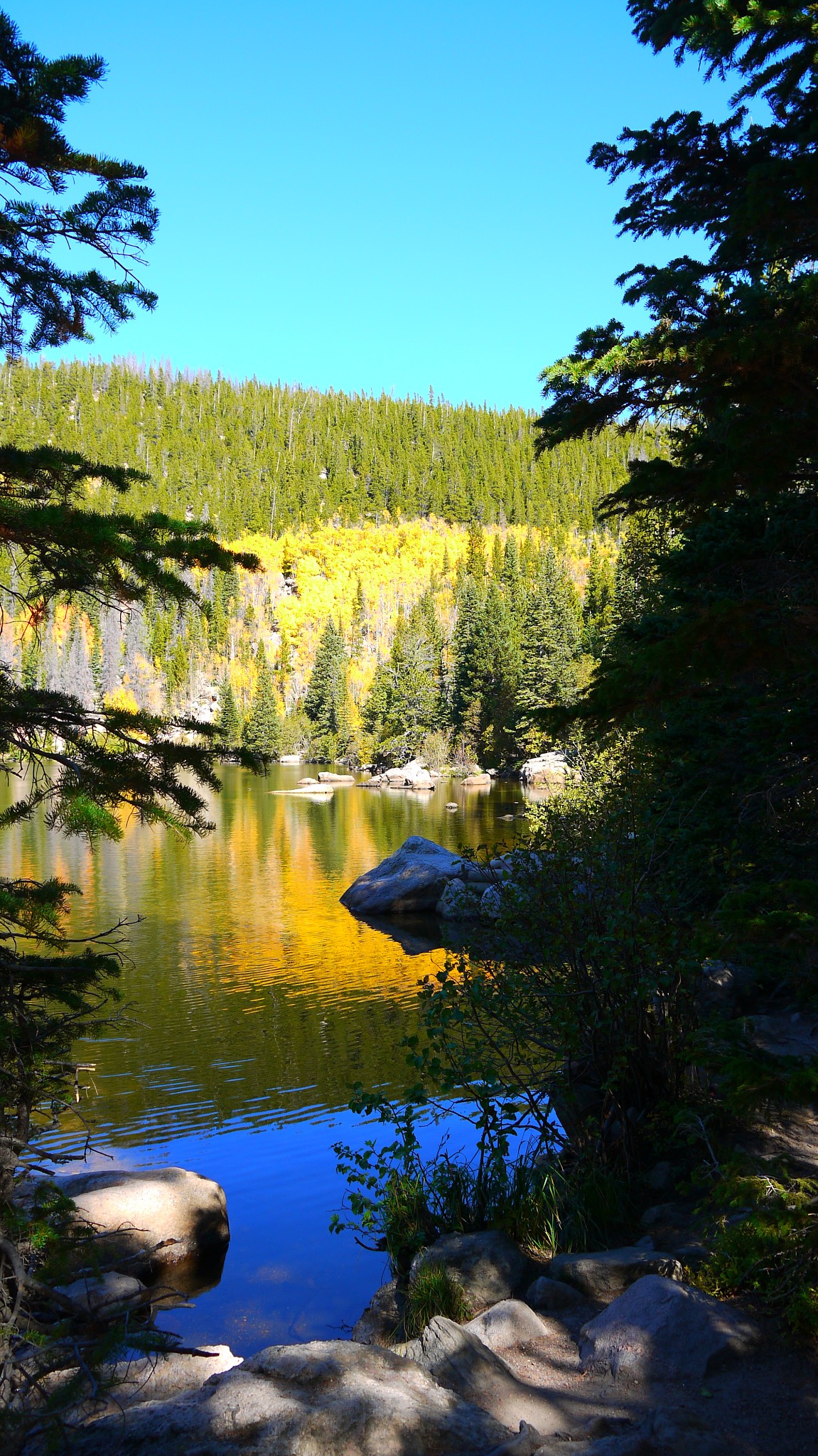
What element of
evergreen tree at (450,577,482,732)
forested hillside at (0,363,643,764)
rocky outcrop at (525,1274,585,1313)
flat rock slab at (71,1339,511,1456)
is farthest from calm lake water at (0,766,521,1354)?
evergreen tree at (450,577,482,732)

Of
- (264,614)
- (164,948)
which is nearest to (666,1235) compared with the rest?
(164,948)

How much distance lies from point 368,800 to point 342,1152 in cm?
3717

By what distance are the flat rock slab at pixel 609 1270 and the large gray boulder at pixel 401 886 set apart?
13.6 m

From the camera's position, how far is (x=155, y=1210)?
6.45 metres

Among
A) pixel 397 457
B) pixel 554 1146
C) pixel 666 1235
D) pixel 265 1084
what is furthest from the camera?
pixel 397 457

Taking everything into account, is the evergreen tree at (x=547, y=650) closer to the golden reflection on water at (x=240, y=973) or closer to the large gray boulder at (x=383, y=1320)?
the golden reflection on water at (x=240, y=973)


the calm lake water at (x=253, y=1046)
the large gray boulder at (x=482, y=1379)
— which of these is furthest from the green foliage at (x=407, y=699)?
the large gray boulder at (x=482, y=1379)

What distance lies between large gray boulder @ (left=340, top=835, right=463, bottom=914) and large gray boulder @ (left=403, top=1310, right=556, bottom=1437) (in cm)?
1464

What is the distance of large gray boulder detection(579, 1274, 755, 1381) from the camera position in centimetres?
376

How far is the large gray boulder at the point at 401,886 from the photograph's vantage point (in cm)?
1922

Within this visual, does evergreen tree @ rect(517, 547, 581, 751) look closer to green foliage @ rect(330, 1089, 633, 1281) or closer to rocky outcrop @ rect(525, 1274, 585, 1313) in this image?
green foliage @ rect(330, 1089, 633, 1281)

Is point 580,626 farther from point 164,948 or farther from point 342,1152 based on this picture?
point 342,1152

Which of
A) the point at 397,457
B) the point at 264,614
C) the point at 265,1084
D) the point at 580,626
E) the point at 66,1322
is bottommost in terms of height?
the point at 265,1084

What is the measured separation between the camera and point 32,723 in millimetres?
4070
